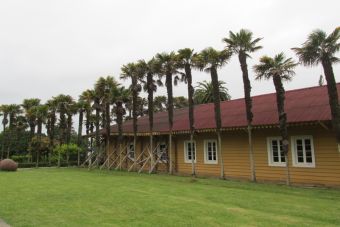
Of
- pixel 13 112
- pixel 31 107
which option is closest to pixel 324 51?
pixel 31 107

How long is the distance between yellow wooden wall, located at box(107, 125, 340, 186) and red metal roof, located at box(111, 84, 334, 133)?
72 centimetres

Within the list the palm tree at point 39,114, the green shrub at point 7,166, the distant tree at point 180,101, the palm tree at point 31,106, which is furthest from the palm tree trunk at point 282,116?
the distant tree at point 180,101

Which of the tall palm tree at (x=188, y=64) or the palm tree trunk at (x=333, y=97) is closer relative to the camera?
the palm tree trunk at (x=333, y=97)

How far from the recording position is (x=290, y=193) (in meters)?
12.4

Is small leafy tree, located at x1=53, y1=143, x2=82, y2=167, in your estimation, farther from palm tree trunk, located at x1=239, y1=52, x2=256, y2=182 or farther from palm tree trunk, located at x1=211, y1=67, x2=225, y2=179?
palm tree trunk, located at x1=239, y1=52, x2=256, y2=182

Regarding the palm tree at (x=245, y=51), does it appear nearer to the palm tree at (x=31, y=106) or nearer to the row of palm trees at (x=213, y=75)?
the row of palm trees at (x=213, y=75)

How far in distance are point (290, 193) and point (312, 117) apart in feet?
14.1

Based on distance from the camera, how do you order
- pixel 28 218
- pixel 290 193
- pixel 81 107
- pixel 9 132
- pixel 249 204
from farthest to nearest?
1. pixel 9 132
2. pixel 81 107
3. pixel 290 193
4. pixel 249 204
5. pixel 28 218

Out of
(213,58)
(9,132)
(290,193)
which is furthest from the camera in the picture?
(9,132)

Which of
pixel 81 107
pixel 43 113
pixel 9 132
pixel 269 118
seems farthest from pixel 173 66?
pixel 9 132

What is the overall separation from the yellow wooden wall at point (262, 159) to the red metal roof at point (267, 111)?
720mm

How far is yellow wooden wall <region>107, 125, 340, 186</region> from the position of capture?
15.2 meters

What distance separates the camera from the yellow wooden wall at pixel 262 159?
1516 centimetres

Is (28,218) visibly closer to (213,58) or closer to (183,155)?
(213,58)
